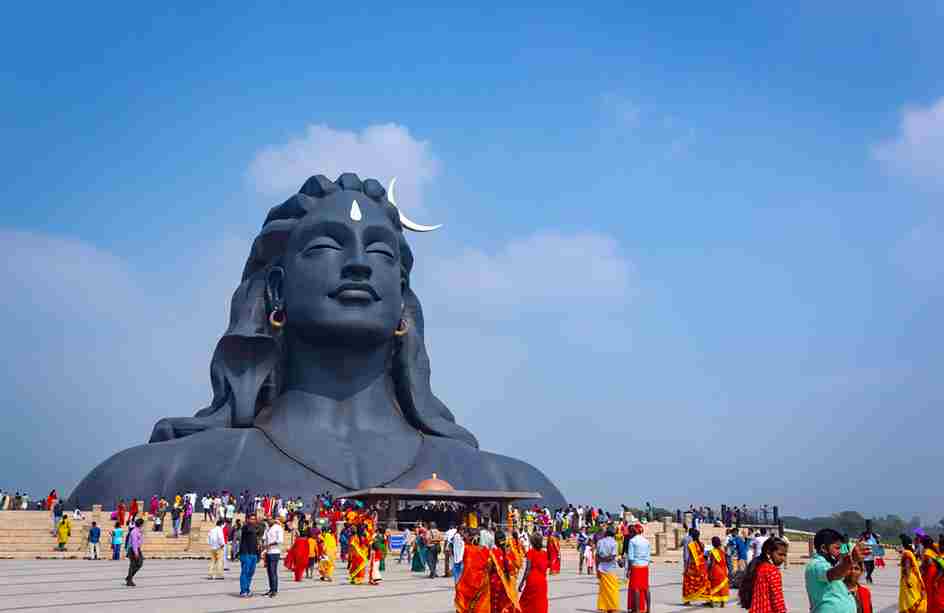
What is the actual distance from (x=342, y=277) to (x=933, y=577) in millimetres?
25158

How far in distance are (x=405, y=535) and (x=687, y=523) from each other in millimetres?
12285

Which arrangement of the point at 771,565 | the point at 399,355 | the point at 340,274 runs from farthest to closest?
1. the point at 399,355
2. the point at 340,274
3. the point at 771,565

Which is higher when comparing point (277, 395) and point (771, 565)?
point (277, 395)

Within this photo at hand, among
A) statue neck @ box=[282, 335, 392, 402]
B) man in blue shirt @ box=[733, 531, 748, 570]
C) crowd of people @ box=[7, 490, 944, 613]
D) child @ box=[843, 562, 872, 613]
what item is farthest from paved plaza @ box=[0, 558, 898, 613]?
statue neck @ box=[282, 335, 392, 402]

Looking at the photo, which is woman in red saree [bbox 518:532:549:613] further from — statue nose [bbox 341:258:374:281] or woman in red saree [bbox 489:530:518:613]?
statue nose [bbox 341:258:374:281]

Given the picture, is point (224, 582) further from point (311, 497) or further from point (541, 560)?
point (311, 497)

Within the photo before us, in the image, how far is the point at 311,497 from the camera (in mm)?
30203

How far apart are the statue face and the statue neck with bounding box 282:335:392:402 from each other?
21.0 inches

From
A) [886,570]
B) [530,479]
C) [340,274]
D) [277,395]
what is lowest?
[886,570]

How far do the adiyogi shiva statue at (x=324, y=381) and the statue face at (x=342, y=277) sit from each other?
1.9 inches

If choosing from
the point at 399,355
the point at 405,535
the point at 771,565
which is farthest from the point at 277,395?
the point at 771,565

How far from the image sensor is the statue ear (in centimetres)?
3422

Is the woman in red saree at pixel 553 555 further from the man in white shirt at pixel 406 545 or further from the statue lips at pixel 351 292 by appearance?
the statue lips at pixel 351 292

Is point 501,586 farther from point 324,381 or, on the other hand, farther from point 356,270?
point 324,381
